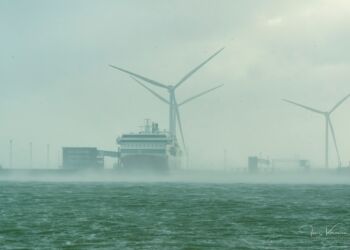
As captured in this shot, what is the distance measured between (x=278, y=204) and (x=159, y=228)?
117 feet

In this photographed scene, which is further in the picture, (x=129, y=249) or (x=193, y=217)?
(x=193, y=217)

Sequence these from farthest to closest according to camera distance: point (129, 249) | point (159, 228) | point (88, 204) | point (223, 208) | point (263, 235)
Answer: point (88, 204), point (223, 208), point (159, 228), point (263, 235), point (129, 249)

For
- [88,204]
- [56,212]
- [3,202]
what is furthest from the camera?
[3,202]

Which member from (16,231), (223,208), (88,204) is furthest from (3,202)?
(16,231)

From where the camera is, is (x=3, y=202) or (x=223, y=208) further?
(x=3, y=202)

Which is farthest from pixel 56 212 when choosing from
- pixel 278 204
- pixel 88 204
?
pixel 278 204

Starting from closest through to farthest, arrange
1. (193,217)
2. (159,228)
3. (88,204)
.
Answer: (159,228) < (193,217) < (88,204)

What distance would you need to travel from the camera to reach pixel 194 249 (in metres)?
53.6

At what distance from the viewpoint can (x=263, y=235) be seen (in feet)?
202

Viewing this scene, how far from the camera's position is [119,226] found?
6781 centimetres

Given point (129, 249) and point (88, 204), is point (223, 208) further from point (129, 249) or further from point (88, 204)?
point (129, 249)

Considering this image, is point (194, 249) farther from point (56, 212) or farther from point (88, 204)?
point (88, 204)

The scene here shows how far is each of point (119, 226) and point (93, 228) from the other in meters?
2.54

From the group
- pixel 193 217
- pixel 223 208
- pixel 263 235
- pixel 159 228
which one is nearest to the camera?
pixel 263 235
